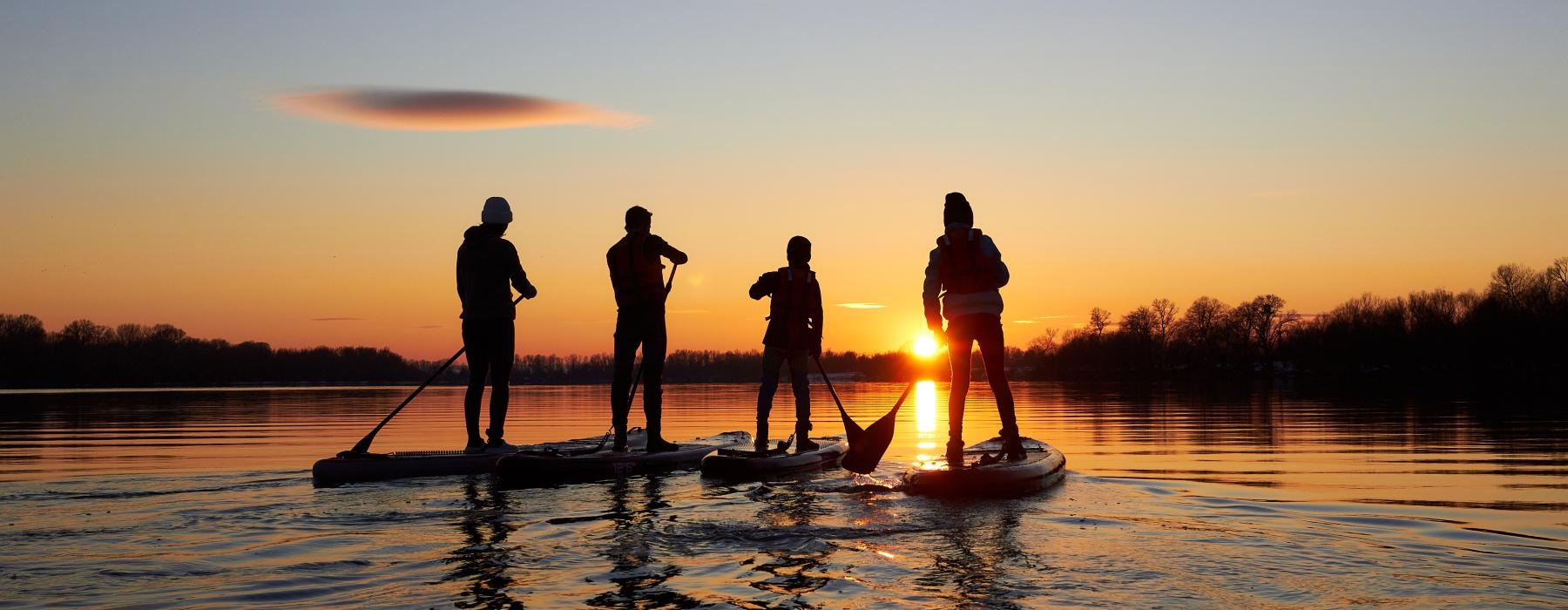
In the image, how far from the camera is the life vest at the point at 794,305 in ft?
39.4

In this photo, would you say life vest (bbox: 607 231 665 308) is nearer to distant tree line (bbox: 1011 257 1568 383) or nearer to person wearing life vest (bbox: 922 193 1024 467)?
person wearing life vest (bbox: 922 193 1024 467)

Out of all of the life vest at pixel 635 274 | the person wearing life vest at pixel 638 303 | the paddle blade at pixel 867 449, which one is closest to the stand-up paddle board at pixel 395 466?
the person wearing life vest at pixel 638 303

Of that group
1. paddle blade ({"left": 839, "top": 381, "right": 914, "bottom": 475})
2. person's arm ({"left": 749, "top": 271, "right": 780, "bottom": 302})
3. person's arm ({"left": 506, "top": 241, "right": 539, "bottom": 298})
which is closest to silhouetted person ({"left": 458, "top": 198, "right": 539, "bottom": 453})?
person's arm ({"left": 506, "top": 241, "right": 539, "bottom": 298})

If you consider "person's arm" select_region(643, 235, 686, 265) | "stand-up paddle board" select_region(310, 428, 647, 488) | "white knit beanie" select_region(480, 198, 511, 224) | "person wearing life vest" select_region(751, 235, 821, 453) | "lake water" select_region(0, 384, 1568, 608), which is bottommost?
"lake water" select_region(0, 384, 1568, 608)

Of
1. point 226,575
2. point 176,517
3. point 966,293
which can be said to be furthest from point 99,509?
point 966,293

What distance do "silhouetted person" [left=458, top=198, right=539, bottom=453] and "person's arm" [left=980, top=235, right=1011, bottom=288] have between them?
16.5ft

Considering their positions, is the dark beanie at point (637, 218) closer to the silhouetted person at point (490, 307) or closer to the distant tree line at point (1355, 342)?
the silhouetted person at point (490, 307)

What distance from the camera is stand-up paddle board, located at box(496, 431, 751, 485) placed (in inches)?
396

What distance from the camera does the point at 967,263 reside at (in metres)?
9.61

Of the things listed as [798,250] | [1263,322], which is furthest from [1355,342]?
[798,250]

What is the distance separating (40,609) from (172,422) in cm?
2675

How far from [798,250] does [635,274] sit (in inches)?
74.9

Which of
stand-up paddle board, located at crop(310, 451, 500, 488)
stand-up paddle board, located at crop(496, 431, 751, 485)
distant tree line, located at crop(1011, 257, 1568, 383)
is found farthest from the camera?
distant tree line, located at crop(1011, 257, 1568, 383)

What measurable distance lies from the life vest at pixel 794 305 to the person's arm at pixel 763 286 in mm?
63
